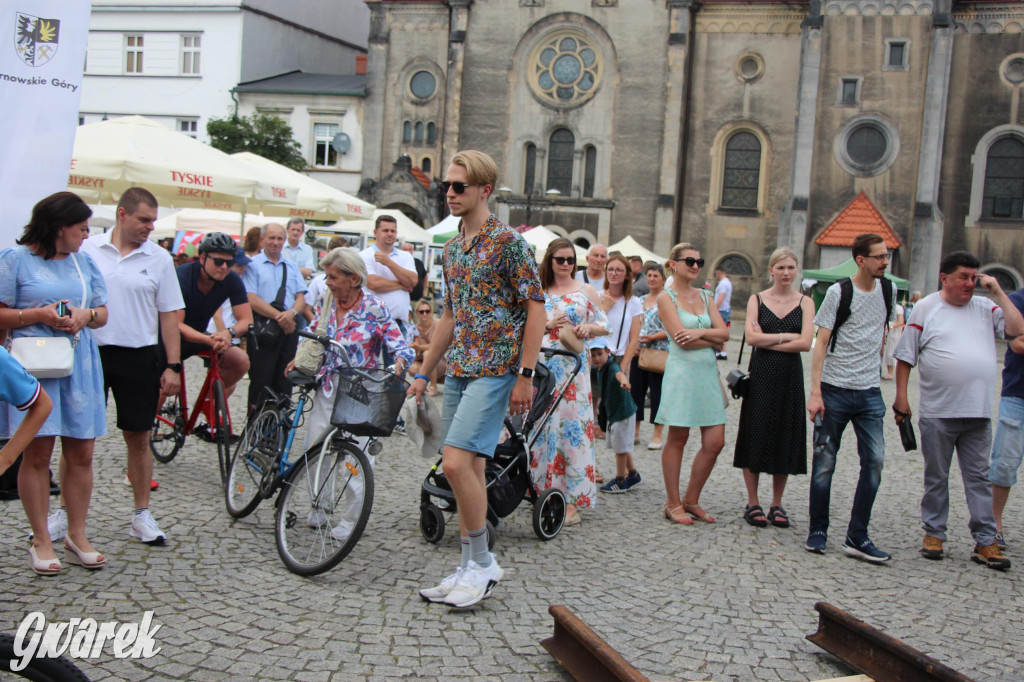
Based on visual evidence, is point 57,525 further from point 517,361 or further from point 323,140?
point 323,140

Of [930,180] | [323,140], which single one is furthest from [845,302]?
[323,140]

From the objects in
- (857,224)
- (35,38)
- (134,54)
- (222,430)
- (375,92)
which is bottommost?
(222,430)

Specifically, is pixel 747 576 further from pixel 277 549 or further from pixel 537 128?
pixel 537 128

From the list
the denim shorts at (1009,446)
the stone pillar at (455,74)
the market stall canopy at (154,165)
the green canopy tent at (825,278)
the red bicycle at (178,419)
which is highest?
the stone pillar at (455,74)

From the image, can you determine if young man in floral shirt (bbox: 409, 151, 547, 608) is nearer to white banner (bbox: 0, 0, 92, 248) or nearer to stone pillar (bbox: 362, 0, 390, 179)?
white banner (bbox: 0, 0, 92, 248)

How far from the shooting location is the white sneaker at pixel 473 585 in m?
4.80

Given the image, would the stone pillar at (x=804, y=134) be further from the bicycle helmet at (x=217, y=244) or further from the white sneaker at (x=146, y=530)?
the white sneaker at (x=146, y=530)

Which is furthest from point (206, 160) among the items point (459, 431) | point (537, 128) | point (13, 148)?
point (537, 128)

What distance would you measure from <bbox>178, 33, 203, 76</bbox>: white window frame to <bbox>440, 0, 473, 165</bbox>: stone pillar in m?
13.2

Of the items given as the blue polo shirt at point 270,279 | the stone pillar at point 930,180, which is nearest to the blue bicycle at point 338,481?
the blue polo shirt at point 270,279

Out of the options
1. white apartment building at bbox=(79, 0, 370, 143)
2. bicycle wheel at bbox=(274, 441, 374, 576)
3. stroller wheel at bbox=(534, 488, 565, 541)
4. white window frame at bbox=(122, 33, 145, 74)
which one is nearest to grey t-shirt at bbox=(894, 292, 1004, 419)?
stroller wheel at bbox=(534, 488, 565, 541)

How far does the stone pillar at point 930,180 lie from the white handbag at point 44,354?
35.1 metres

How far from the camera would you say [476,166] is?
15.8ft

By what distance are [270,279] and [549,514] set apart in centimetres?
473
